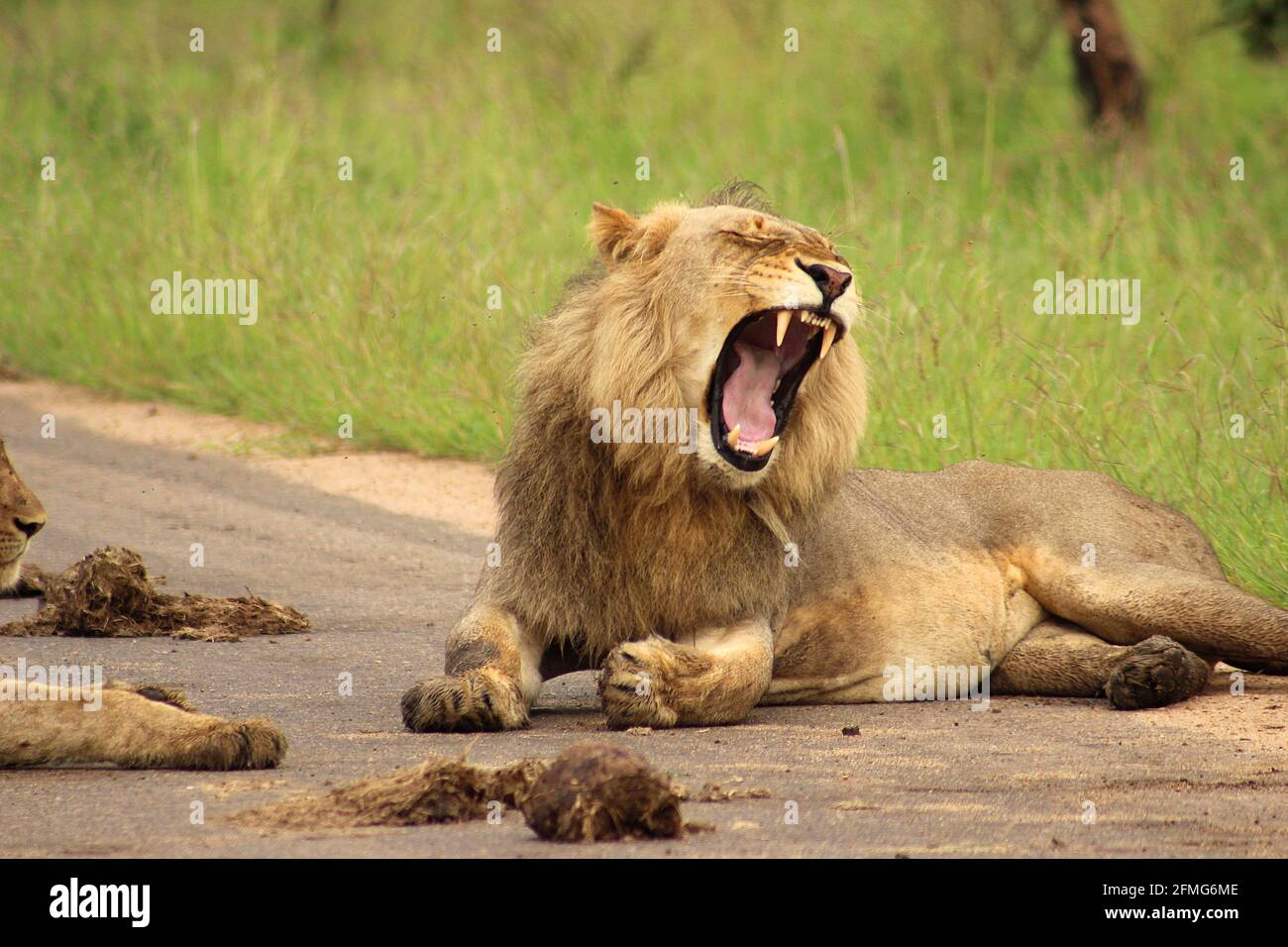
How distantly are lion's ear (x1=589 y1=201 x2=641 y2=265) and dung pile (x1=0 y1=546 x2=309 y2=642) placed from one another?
2259mm

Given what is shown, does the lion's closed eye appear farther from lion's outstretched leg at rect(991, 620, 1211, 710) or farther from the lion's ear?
lion's outstretched leg at rect(991, 620, 1211, 710)

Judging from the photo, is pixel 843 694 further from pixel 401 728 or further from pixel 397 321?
pixel 397 321

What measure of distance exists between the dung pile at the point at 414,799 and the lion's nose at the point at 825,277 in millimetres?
1683

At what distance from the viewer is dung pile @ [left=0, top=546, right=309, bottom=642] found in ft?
23.2

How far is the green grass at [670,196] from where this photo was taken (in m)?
9.84

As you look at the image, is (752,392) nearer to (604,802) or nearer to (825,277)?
(825,277)

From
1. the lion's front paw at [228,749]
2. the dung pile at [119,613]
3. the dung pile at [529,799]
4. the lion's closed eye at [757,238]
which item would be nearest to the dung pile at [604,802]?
the dung pile at [529,799]

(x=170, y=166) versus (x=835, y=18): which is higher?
(x=835, y=18)

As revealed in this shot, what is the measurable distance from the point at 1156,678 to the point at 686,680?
155 cm

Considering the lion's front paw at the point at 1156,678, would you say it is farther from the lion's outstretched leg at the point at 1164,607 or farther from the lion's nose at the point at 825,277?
the lion's nose at the point at 825,277

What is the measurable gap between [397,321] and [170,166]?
3468mm

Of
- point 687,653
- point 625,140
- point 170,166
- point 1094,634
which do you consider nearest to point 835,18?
point 625,140

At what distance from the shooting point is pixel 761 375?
5.79m

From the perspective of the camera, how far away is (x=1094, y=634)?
21.5 feet
